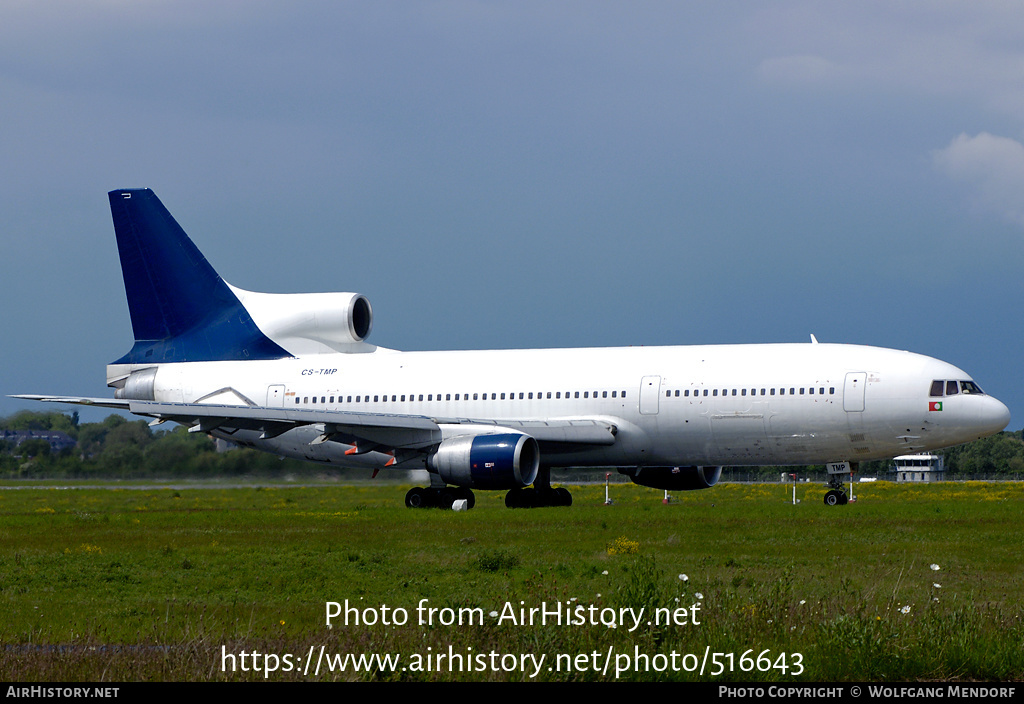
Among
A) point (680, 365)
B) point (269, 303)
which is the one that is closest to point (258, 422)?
point (269, 303)

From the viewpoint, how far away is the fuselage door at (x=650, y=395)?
30188mm

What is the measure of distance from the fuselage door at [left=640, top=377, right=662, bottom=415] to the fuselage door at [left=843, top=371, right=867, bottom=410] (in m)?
4.56

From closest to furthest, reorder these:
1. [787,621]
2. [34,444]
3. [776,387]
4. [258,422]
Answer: [787,621], [776,387], [258,422], [34,444]

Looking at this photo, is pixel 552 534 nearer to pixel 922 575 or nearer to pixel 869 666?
pixel 922 575

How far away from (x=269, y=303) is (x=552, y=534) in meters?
18.7

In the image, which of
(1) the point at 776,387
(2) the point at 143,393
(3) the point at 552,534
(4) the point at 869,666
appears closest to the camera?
(4) the point at 869,666

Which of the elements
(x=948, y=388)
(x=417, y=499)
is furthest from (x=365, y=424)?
(x=948, y=388)

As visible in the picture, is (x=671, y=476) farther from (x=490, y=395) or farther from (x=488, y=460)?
(x=488, y=460)

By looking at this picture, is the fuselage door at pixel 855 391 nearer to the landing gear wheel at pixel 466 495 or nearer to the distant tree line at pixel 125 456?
the landing gear wheel at pixel 466 495

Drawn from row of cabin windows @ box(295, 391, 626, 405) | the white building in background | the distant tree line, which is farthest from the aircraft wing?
the white building in background

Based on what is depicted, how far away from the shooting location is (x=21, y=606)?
12.6 meters

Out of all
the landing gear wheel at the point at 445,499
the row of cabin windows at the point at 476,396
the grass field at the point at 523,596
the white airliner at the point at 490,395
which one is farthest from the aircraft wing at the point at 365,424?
the grass field at the point at 523,596

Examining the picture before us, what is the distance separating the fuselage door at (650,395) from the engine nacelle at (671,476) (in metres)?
3.40

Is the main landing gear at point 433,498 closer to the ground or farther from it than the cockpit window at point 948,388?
closer to the ground
